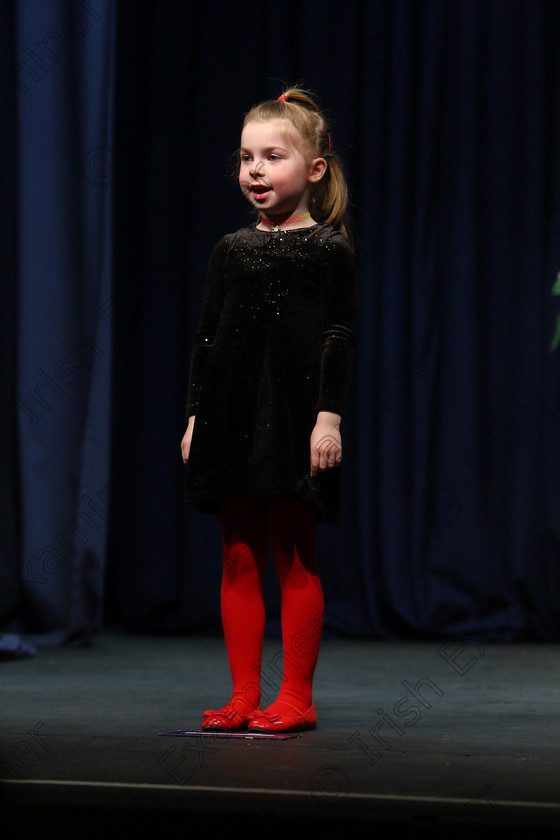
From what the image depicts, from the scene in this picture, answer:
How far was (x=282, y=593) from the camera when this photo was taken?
208 centimetres

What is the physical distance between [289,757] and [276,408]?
0.57 metres

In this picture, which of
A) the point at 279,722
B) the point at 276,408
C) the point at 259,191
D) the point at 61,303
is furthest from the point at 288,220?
the point at 61,303

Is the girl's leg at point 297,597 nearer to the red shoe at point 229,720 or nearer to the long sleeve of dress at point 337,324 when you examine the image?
the red shoe at point 229,720

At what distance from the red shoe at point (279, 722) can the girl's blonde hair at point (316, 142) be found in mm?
838

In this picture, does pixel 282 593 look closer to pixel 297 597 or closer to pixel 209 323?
pixel 297 597

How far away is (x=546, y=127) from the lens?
12.3ft

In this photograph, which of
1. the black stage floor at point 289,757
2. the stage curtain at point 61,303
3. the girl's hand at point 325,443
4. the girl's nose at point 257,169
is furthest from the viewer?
the stage curtain at point 61,303

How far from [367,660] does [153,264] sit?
149 centimetres

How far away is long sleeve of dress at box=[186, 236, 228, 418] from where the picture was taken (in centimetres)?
214

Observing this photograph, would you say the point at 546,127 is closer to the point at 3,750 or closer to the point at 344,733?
the point at 344,733

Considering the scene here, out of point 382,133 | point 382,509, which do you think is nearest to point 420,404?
point 382,509

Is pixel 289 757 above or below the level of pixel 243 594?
below

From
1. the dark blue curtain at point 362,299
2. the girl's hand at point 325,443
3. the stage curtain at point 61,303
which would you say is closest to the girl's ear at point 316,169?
the girl's hand at point 325,443

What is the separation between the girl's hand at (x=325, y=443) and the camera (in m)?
1.98
